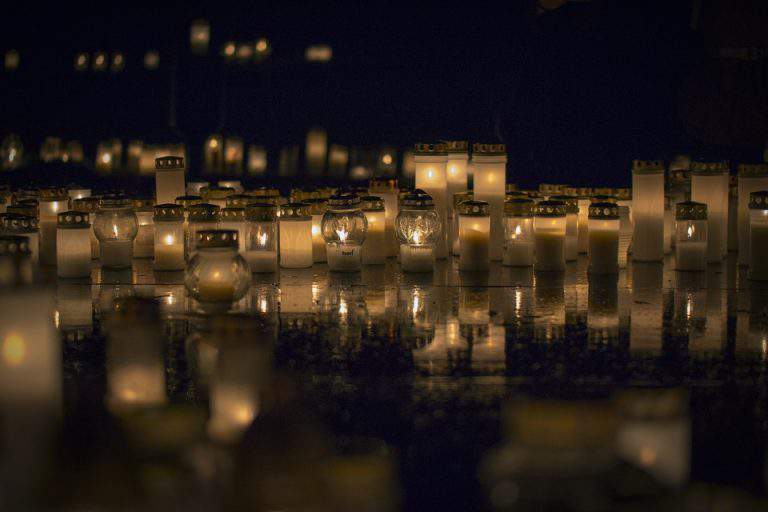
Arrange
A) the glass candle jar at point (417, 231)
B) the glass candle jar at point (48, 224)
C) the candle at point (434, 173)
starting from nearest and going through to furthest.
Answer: the glass candle jar at point (417, 231) < the glass candle jar at point (48, 224) < the candle at point (434, 173)

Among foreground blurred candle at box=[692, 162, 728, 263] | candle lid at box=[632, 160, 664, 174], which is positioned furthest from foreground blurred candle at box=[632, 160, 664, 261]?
foreground blurred candle at box=[692, 162, 728, 263]

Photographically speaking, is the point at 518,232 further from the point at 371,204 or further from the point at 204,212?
the point at 204,212

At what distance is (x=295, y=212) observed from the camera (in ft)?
11.8

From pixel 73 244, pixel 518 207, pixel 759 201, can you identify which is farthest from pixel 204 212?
pixel 759 201

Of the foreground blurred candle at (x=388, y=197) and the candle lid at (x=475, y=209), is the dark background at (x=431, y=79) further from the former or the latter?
the candle lid at (x=475, y=209)

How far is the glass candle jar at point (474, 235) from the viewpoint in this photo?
11.5ft

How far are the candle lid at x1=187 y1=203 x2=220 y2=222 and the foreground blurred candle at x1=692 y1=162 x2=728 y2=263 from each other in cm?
151

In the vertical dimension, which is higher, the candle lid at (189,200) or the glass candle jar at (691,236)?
the candle lid at (189,200)

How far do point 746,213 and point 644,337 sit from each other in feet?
4.66

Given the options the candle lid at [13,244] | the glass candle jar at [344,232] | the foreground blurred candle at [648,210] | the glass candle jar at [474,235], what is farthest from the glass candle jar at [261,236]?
the candle lid at [13,244]

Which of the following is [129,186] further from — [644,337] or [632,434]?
[632,434]

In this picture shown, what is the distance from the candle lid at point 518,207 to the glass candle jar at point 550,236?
28 mm

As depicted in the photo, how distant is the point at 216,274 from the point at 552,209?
1.34 m

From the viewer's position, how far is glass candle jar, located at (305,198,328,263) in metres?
3.76
